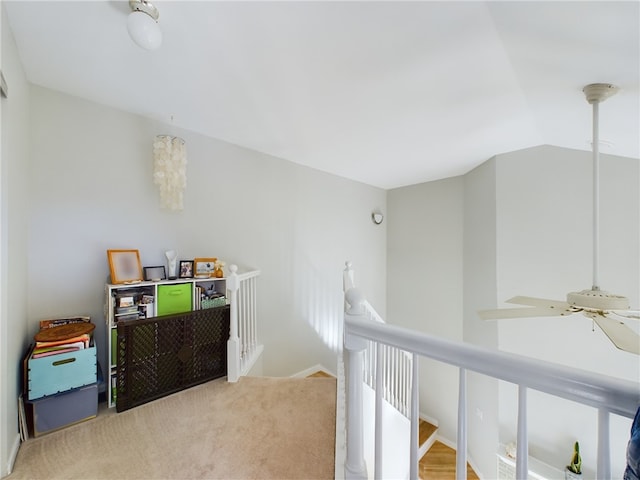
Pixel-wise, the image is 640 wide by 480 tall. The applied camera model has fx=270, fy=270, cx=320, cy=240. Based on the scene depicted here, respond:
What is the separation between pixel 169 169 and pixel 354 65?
166 centimetres

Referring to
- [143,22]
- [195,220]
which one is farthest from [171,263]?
[143,22]

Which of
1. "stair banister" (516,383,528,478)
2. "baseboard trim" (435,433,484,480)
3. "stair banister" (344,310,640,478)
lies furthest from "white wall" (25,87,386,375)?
"stair banister" (516,383,528,478)

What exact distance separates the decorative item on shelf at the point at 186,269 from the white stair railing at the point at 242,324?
1.14 feet

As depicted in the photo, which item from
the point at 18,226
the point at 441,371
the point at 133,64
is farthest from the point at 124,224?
the point at 441,371

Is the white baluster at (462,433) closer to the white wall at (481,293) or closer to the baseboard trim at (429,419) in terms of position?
the white wall at (481,293)

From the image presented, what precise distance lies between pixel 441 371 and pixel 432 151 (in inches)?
A: 129

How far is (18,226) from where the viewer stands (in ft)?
5.34

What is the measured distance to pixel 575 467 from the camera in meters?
2.72

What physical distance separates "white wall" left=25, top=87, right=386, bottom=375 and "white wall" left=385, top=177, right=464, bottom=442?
79 cm

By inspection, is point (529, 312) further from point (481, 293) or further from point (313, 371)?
point (313, 371)

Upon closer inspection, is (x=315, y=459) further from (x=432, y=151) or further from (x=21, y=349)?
(x=432, y=151)

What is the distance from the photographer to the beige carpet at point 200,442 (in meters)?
1.47

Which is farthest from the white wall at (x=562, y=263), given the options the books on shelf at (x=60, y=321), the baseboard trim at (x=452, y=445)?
the books on shelf at (x=60, y=321)

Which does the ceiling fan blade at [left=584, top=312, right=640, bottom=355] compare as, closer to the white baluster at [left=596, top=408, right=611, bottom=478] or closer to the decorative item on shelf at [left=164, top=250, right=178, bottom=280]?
the white baluster at [left=596, top=408, right=611, bottom=478]
